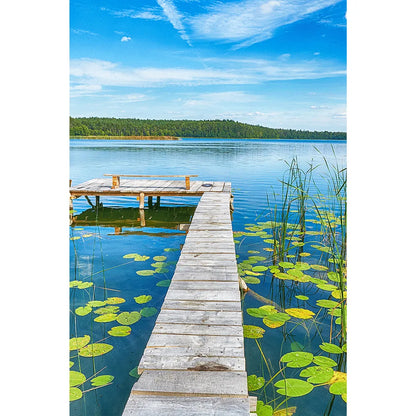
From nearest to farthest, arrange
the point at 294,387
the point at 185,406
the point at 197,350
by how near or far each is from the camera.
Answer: the point at 185,406, the point at 197,350, the point at 294,387

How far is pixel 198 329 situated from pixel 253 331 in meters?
1.29

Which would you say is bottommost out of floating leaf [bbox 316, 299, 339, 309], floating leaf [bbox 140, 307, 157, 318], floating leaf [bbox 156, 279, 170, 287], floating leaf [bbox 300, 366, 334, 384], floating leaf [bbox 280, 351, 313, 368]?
floating leaf [bbox 300, 366, 334, 384]

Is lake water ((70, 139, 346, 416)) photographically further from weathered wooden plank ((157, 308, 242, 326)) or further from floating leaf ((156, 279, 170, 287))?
weathered wooden plank ((157, 308, 242, 326))

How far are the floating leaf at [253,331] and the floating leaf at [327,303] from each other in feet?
2.81

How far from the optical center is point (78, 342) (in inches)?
114

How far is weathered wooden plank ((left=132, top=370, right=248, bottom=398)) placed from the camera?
1.47m

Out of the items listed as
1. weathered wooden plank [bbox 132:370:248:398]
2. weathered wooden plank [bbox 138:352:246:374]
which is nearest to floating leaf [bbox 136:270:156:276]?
weathered wooden plank [bbox 138:352:246:374]

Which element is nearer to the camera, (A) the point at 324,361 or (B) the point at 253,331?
(A) the point at 324,361

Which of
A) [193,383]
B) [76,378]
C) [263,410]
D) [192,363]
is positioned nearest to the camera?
[193,383]

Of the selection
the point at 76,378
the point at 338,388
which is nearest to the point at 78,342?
the point at 76,378

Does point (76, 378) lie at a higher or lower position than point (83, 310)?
lower

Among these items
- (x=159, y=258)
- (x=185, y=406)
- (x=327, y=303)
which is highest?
(x=185, y=406)

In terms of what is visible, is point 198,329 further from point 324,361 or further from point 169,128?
point 169,128

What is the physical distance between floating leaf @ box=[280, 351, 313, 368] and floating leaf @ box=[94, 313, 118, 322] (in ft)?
5.57
